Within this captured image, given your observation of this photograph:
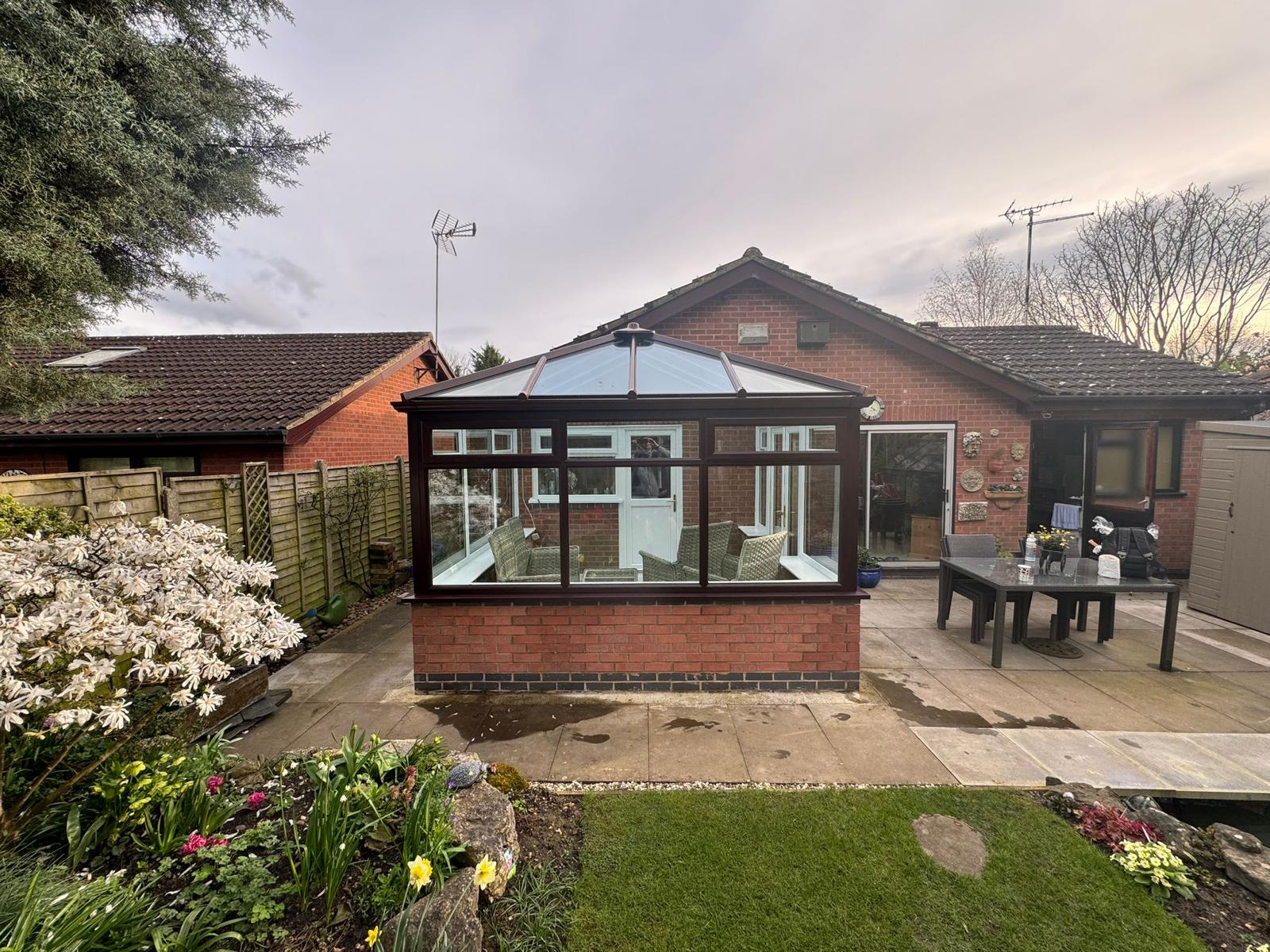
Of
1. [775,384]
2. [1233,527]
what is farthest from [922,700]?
[1233,527]

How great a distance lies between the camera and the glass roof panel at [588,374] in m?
4.05

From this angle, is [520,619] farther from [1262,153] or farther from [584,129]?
[1262,153]

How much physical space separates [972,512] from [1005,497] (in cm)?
57

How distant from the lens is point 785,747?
336cm

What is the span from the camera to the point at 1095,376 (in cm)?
803

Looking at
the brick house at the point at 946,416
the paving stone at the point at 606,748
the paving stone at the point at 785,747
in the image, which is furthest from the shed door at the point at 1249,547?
the paving stone at the point at 606,748

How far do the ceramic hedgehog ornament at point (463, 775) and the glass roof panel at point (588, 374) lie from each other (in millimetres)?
2570

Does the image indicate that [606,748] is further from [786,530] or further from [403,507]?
[403,507]

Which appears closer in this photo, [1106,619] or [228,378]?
[1106,619]

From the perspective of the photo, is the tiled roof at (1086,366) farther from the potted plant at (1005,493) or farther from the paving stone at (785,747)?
the paving stone at (785,747)

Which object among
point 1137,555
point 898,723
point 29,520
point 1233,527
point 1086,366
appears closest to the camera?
point 29,520

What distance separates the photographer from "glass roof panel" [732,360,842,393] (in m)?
4.02

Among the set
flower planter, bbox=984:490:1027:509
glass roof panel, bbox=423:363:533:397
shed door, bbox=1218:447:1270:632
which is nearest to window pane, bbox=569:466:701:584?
glass roof panel, bbox=423:363:533:397

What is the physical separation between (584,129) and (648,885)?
8979 mm
